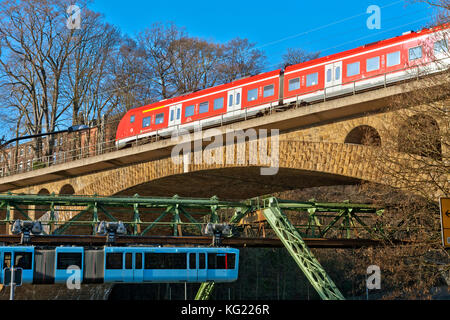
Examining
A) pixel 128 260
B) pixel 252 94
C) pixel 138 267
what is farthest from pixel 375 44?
pixel 128 260

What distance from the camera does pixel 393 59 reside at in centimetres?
2716

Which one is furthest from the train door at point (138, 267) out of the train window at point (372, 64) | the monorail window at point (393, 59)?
the monorail window at point (393, 59)

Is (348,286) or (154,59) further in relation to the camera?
(154,59)

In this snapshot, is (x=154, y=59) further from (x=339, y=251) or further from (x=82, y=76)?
(x=339, y=251)

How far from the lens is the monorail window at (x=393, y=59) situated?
27.0 m

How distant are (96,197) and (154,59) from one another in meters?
34.8

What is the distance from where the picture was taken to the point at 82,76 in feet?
174

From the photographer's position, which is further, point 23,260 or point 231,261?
point 231,261

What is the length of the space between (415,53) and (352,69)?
3.12m

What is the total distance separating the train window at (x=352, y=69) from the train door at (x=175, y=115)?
12033mm

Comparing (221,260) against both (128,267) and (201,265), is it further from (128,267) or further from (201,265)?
(128,267)

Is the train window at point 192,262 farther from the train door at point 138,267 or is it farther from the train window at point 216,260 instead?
the train door at point 138,267
